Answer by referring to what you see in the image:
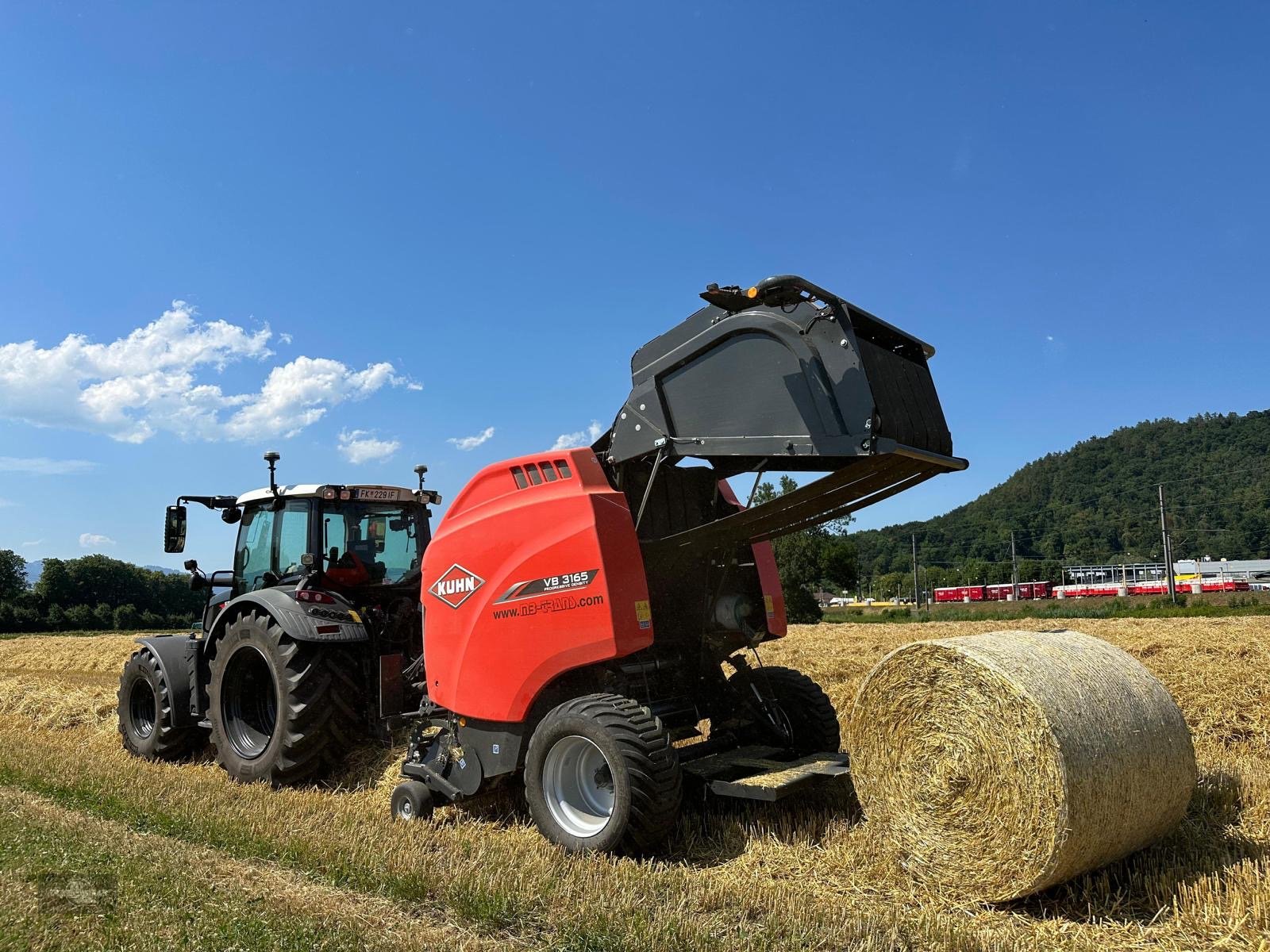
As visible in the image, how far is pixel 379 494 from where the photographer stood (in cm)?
805

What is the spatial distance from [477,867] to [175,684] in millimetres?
5018

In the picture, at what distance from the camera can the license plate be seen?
7.92 meters

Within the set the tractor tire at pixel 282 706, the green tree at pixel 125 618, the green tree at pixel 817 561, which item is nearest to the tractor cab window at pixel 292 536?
the tractor tire at pixel 282 706

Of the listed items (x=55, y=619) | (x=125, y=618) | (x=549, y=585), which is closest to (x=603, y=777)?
(x=549, y=585)

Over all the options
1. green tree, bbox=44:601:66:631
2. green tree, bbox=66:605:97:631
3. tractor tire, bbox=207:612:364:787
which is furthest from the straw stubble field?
green tree, bbox=44:601:66:631

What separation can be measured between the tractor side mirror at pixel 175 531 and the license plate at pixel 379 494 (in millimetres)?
1650

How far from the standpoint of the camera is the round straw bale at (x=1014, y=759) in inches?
150

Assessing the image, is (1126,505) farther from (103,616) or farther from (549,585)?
(549,585)

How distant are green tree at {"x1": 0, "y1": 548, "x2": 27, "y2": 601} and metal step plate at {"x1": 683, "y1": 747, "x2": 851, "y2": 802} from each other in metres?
59.2

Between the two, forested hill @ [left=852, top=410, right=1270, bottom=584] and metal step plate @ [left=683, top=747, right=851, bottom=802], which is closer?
metal step plate @ [left=683, top=747, right=851, bottom=802]

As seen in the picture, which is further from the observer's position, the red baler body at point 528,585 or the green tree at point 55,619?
the green tree at point 55,619

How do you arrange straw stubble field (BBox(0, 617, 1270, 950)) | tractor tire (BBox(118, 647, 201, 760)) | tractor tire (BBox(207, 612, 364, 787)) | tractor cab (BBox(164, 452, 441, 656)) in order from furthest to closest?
1. tractor tire (BBox(118, 647, 201, 760))
2. tractor cab (BBox(164, 452, 441, 656))
3. tractor tire (BBox(207, 612, 364, 787))
4. straw stubble field (BBox(0, 617, 1270, 950))

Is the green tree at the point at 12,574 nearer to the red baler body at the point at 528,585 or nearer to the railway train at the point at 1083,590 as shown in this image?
the red baler body at the point at 528,585

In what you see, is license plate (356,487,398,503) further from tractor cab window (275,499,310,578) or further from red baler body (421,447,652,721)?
red baler body (421,447,652,721)
